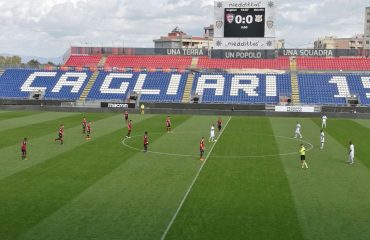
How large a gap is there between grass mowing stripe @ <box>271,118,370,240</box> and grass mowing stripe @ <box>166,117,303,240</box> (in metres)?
0.55

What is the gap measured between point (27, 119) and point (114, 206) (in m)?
33.9

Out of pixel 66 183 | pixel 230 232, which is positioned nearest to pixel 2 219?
pixel 66 183

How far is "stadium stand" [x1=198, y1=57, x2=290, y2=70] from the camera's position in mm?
80188

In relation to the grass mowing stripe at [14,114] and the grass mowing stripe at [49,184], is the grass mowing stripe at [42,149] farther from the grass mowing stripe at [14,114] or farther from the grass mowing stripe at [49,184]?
the grass mowing stripe at [14,114]

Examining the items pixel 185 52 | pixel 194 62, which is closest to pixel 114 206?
pixel 194 62

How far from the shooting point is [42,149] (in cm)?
3066

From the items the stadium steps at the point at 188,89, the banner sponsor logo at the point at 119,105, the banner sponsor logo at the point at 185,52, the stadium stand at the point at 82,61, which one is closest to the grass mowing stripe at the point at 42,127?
the banner sponsor logo at the point at 119,105

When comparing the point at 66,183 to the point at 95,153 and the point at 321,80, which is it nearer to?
A: the point at 95,153

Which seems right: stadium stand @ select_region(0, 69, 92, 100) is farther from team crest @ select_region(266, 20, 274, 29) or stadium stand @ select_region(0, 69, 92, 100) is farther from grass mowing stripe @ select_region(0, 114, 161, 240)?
grass mowing stripe @ select_region(0, 114, 161, 240)

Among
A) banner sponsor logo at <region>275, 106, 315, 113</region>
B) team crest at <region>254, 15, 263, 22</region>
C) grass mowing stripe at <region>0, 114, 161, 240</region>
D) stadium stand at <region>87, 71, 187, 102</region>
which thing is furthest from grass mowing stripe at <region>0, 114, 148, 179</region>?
team crest at <region>254, 15, 263, 22</region>

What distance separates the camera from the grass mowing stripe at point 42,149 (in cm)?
2527

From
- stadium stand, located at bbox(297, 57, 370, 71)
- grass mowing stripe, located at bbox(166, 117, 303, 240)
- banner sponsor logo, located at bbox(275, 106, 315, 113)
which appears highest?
stadium stand, located at bbox(297, 57, 370, 71)
